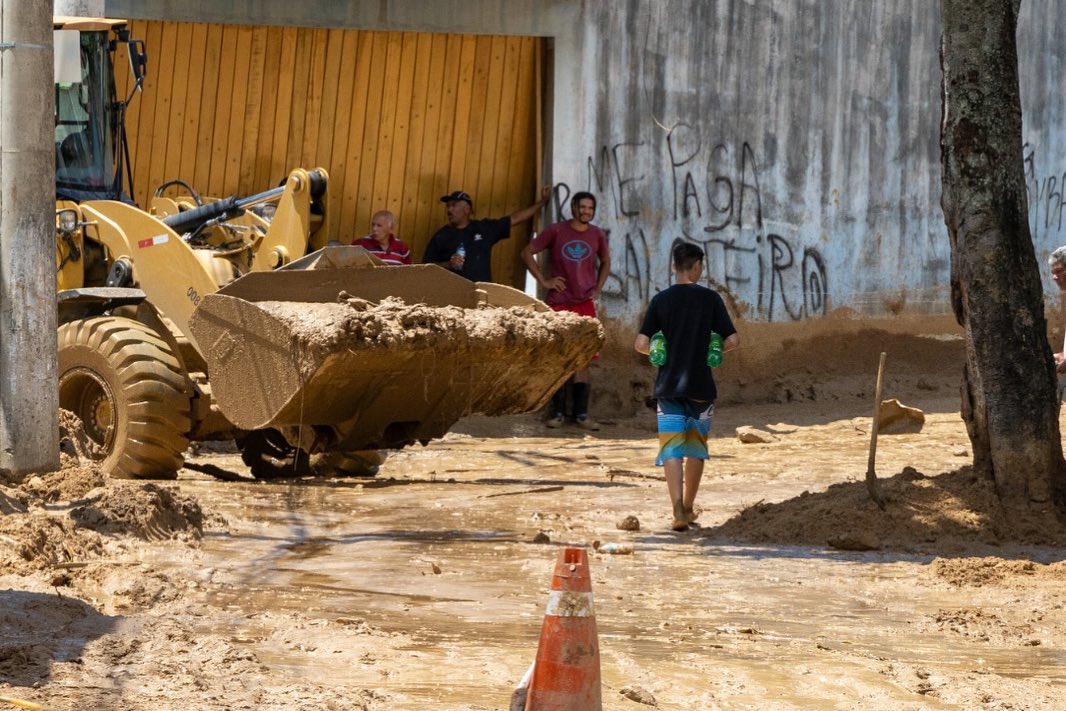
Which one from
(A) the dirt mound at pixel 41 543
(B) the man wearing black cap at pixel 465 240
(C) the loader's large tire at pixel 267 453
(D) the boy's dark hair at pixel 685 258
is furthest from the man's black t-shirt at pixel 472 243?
(A) the dirt mound at pixel 41 543

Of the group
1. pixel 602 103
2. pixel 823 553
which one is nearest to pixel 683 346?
pixel 823 553

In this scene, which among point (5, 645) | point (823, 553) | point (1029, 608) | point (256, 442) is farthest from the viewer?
point (256, 442)

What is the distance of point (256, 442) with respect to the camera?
11383 millimetres

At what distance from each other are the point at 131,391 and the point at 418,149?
569 centimetres

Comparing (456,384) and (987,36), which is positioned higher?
(987,36)

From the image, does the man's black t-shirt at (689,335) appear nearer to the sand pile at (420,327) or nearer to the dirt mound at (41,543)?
the sand pile at (420,327)

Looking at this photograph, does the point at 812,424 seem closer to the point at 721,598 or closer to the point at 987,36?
the point at 987,36

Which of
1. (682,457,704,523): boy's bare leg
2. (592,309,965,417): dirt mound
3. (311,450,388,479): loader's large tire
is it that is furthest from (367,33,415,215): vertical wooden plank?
(682,457,704,523): boy's bare leg

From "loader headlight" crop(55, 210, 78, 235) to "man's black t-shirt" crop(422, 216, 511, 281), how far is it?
12.8 feet

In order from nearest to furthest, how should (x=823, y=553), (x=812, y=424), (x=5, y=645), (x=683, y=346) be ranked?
(x=5, y=645) < (x=823, y=553) < (x=683, y=346) < (x=812, y=424)

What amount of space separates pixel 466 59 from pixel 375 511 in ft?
22.5

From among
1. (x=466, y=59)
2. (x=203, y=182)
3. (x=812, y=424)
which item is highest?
(x=466, y=59)

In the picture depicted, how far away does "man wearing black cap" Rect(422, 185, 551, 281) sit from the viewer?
1430 centimetres

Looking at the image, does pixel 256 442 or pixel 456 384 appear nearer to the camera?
pixel 456 384
